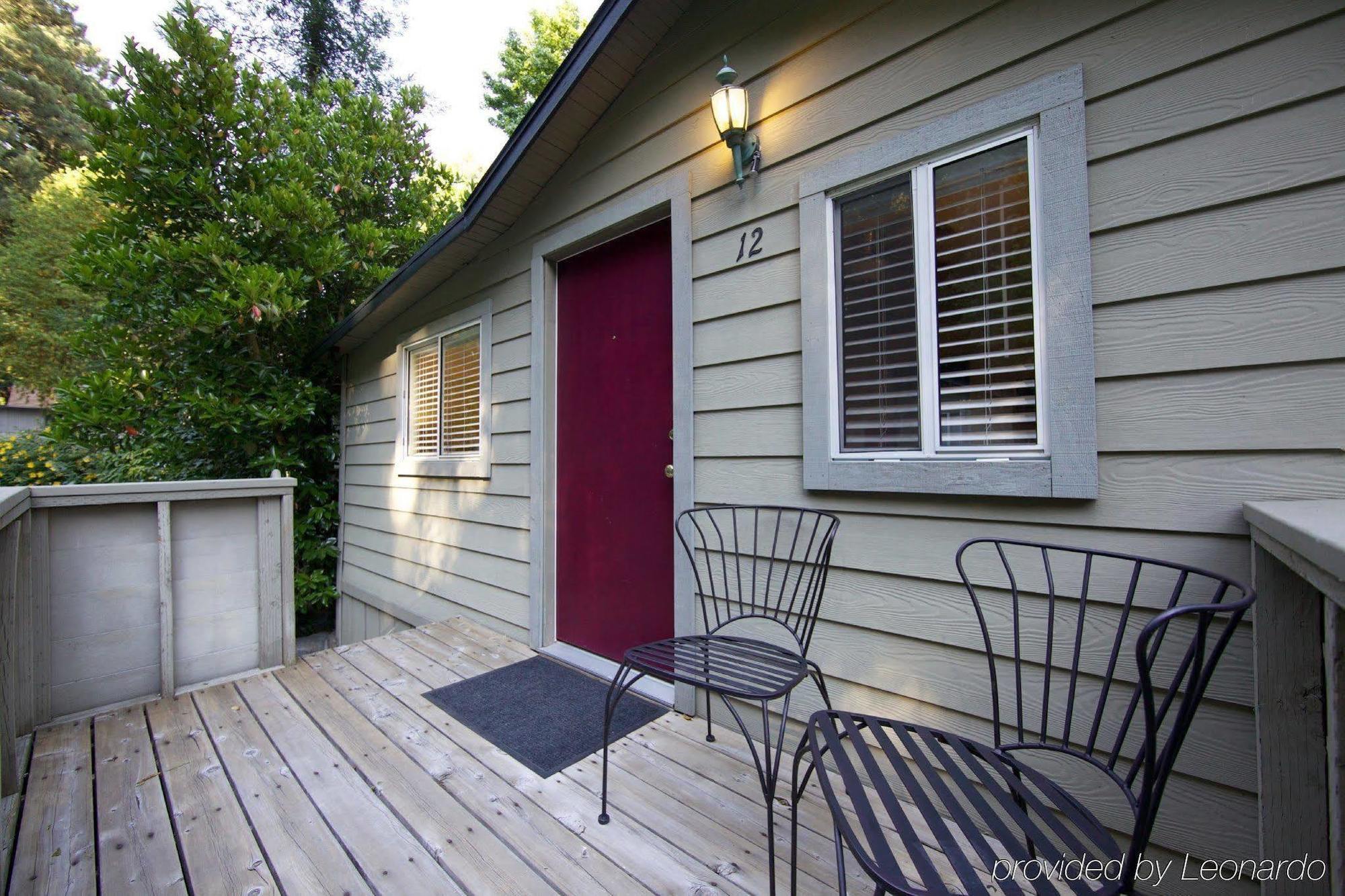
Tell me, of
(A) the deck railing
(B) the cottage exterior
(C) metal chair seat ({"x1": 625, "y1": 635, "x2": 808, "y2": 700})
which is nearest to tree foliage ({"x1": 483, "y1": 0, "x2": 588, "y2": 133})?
(B) the cottage exterior

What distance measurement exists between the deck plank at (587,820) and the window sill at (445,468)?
1.27 meters

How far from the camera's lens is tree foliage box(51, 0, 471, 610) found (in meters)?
4.12

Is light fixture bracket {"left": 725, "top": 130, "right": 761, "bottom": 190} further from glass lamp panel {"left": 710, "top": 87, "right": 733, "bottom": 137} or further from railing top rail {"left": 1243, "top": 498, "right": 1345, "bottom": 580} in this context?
railing top rail {"left": 1243, "top": 498, "right": 1345, "bottom": 580}

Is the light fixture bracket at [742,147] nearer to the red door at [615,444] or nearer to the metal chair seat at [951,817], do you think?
the red door at [615,444]

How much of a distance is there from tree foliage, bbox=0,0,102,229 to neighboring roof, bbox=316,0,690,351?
13903 mm

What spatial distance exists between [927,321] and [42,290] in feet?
48.2

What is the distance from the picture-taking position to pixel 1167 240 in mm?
1307

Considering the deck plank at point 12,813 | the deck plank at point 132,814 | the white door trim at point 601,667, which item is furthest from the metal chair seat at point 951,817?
the deck plank at point 12,813

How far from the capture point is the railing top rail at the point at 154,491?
2.09 m

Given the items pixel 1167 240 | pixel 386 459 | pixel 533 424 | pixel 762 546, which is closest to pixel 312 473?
pixel 386 459

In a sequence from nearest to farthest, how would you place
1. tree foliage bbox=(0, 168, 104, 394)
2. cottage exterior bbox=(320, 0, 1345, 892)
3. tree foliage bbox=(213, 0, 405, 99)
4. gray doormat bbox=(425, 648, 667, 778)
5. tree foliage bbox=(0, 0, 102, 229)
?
cottage exterior bbox=(320, 0, 1345, 892), gray doormat bbox=(425, 648, 667, 778), tree foliage bbox=(213, 0, 405, 99), tree foliage bbox=(0, 168, 104, 394), tree foliage bbox=(0, 0, 102, 229)

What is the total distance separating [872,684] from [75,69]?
1969 cm

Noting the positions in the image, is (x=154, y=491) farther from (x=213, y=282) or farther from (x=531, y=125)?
(x=213, y=282)

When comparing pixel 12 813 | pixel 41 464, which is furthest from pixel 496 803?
pixel 41 464
